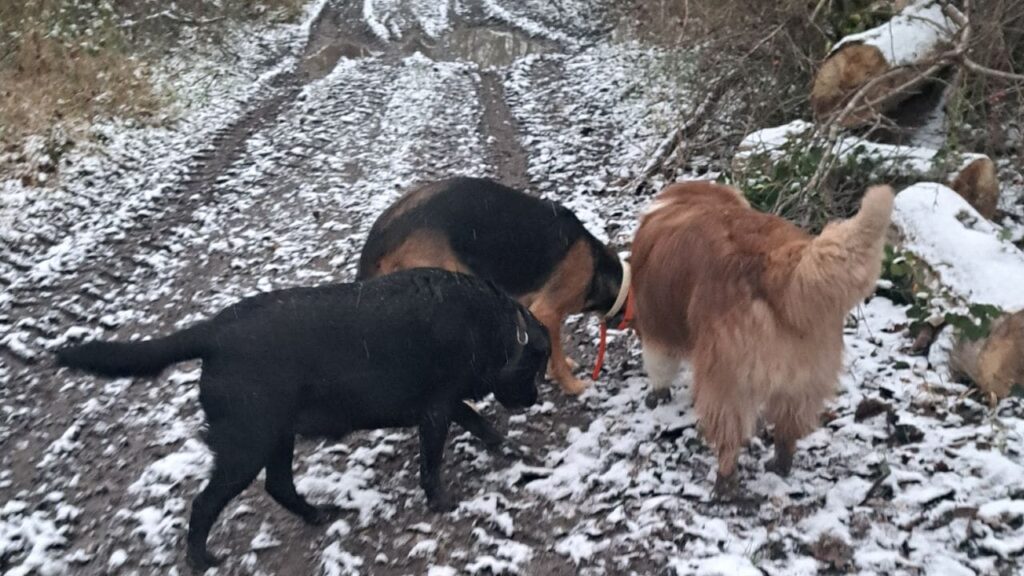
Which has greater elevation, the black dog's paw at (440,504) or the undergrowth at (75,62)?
the undergrowth at (75,62)

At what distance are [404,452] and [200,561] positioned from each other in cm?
134

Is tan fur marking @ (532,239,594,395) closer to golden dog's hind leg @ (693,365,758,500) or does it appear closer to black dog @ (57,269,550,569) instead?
black dog @ (57,269,550,569)

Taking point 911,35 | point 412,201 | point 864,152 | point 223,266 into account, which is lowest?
point 223,266

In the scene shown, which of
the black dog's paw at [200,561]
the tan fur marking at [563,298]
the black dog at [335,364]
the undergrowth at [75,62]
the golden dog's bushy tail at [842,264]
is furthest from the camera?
the undergrowth at [75,62]

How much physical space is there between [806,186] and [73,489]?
18.1 feet

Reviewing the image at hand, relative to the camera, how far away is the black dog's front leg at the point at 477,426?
A: 4445mm

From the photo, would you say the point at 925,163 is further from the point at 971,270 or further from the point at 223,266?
the point at 223,266

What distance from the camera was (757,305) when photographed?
3.43 m

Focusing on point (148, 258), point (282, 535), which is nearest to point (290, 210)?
point (148, 258)

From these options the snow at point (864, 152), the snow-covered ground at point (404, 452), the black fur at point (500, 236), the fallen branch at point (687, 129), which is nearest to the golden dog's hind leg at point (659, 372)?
the snow-covered ground at point (404, 452)

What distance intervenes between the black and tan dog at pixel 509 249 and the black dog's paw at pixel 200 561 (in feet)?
6.39

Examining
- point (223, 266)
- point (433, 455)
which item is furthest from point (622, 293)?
point (223, 266)

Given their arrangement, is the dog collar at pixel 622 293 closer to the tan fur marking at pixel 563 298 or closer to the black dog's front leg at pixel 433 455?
the tan fur marking at pixel 563 298

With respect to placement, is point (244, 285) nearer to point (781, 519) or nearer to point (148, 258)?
point (148, 258)
